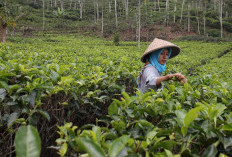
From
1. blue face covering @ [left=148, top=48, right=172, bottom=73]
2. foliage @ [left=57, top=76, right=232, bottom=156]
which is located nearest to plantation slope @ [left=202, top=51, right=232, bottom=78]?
blue face covering @ [left=148, top=48, right=172, bottom=73]

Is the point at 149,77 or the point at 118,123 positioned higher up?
the point at 149,77

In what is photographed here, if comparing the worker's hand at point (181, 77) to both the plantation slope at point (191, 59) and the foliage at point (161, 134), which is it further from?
the plantation slope at point (191, 59)

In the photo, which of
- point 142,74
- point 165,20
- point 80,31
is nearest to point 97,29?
point 80,31

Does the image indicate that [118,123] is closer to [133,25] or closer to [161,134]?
[161,134]

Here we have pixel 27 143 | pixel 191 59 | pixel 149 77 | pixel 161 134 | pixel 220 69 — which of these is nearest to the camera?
pixel 27 143

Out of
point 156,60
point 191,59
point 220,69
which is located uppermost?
point 156,60

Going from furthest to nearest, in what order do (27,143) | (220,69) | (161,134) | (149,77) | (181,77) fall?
(220,69) < (149,77) < (181,77) < (161,134) < (27,143)

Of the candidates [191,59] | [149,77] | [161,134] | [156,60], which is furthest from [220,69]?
[161,134]

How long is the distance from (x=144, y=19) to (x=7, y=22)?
2063 centimetres

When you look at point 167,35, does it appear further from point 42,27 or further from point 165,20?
point 42,27

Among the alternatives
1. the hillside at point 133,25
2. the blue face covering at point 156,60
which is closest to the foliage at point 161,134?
the blue face covering at point 156,60

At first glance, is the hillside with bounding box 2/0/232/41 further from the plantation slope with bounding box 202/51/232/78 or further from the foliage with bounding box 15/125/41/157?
the foliage with bounding box 15/125/41/157

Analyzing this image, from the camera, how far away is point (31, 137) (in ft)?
1.93

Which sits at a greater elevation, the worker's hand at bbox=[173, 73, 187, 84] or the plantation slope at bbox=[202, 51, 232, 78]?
the worker's hand at bbox=[173, 73, 187, 84]
